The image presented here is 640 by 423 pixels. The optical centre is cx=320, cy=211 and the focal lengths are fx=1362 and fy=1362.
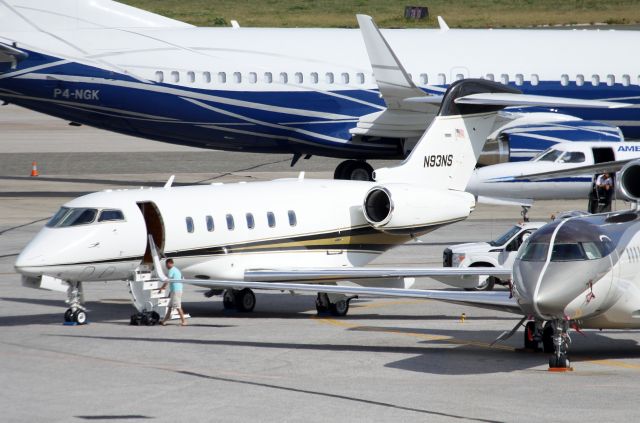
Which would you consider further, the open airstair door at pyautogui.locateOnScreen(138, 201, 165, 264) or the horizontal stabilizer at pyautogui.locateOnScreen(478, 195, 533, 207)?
the horizontal stabilizer at pyautogui.locateOnScreen(478, 195, 533, 207)

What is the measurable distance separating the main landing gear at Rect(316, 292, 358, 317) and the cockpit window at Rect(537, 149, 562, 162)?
1182cm

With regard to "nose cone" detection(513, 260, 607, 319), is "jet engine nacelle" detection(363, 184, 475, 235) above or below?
above

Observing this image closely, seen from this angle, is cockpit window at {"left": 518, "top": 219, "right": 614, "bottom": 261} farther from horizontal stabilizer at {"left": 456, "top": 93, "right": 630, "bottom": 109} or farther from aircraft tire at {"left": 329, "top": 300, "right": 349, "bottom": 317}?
horizontal stabilizer at {"left": 456, "top": 93, "right": 630, "bottom": 109}

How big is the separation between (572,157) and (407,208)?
9843mm

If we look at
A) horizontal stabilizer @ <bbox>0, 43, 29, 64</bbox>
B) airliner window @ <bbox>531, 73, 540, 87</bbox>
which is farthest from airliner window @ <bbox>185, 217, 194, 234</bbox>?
airliner window @ <bbox>531, 73, 540, 87</bbox>

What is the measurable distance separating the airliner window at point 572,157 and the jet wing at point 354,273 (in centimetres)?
1127

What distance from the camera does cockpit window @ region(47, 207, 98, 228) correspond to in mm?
25750

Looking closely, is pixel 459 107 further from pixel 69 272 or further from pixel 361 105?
pixel 361 105

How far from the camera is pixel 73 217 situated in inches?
1018

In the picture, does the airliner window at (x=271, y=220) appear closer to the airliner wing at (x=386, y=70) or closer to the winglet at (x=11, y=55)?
the airliner wing at (x=386, y=70)

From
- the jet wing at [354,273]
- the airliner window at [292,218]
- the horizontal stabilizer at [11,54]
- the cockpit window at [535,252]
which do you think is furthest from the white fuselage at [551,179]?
the horizontal stabilizer at [11,54]

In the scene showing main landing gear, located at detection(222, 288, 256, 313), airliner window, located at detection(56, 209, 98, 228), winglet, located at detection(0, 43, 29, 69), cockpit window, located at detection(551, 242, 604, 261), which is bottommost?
main landing gear, located at detection(222, 288, 256, 313)

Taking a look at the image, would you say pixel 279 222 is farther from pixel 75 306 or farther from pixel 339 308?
pixel 75 306

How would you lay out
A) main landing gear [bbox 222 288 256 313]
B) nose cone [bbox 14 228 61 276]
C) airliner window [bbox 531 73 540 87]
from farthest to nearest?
airliner window [bbox 531 73 540 87] → main landing gear [bbox 222 288 256 313] → nose cone [bbox 14 228 61 276]
